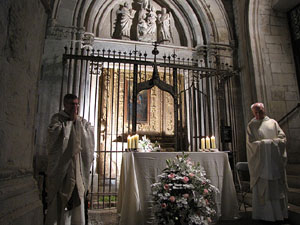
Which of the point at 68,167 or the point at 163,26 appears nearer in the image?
the point at 68,167

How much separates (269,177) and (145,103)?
481 cm

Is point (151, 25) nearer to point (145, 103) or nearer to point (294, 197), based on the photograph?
point (145, 103)

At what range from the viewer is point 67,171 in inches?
90.2

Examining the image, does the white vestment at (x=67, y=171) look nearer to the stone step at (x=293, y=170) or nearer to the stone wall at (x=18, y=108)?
the stone wall at (x=18, y=108)

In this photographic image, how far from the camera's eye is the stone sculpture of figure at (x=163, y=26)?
7593 millimetres

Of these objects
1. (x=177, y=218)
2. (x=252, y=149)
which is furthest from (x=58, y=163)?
(x=252, y=149)

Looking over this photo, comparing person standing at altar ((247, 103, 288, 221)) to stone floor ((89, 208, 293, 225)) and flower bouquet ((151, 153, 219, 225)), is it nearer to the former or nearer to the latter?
stone floor ((89, 208, 293, 225))

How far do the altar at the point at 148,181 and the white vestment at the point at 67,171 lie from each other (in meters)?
0.81

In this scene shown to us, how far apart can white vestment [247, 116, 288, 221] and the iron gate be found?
186 centimetres

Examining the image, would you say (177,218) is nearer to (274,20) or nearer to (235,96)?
(235,96)

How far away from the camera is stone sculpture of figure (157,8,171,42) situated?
7.59m

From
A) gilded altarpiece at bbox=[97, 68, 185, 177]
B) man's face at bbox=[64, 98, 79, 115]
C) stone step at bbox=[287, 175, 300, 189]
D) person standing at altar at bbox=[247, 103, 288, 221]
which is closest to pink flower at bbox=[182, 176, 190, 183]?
person standing at altar at bbox=[247, 103, 288, 221]

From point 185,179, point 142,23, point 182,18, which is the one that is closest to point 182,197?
point 185,179

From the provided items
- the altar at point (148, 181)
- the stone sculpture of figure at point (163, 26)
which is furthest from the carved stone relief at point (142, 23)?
the altar at point (148, 181)
